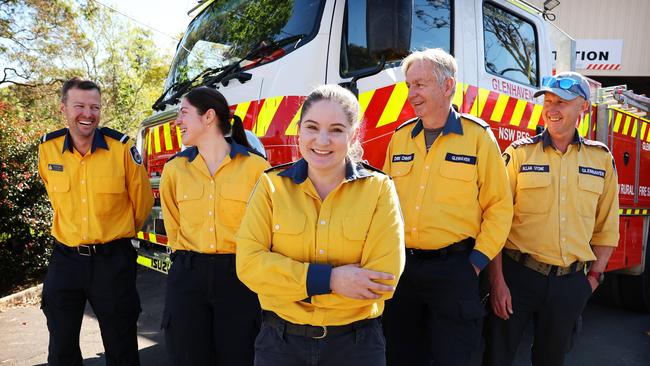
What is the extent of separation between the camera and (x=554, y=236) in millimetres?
2346

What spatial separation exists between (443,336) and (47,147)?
2298mm

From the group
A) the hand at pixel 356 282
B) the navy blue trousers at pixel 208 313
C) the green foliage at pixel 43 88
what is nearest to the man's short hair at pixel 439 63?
the hand at pixel 356 282

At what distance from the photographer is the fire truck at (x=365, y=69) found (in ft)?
8.97

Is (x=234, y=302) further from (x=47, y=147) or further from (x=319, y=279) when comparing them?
(x=47, y=147)

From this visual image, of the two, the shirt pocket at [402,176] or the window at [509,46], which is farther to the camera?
the window at [509,46]

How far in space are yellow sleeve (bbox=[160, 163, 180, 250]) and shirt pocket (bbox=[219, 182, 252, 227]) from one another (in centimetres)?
28

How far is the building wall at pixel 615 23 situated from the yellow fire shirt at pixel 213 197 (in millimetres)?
11775

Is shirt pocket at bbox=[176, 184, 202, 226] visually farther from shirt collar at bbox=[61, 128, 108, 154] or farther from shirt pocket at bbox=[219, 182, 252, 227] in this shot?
shirt collar at bbox=[61, 128, 108, 154]

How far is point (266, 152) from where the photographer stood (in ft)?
8.79

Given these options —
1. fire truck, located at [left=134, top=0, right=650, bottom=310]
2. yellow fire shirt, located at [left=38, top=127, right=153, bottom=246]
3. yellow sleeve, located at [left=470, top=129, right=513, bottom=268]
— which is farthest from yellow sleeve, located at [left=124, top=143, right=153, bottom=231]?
yellow sleeve, located at [left=470, top=129, right=513, bottom=268]

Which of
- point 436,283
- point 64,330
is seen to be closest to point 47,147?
point 64,330

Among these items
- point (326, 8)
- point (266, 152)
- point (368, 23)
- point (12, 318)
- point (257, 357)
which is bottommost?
point (12, 318)

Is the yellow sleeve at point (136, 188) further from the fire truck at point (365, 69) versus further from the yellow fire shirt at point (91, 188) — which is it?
the fire truck at point (365, 69)

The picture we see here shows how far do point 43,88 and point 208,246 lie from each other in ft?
50.4
